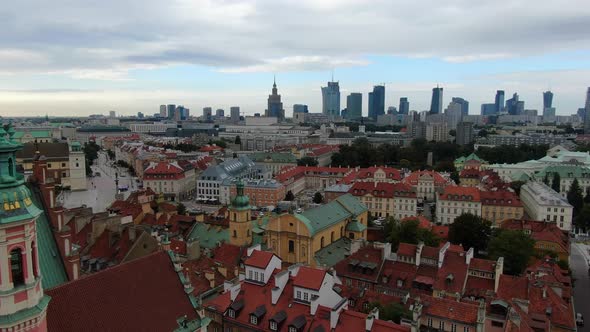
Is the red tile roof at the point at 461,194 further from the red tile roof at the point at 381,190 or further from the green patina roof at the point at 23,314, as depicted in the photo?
the green patina roof at the point at 23,314

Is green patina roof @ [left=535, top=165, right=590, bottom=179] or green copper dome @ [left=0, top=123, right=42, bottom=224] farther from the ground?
green copper dome @ [left=0, top=123, right=42, bottom=224]

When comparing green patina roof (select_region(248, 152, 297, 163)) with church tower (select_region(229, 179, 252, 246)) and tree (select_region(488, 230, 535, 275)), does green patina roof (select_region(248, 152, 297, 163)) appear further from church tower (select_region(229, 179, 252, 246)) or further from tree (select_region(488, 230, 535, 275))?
tree (select_region(488, 230, 535, 275))

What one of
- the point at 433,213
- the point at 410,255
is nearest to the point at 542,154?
the point at 433,213

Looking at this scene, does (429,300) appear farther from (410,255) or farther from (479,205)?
(479,205)

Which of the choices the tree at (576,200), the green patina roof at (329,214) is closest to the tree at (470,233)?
the green patina roof at (329,214)

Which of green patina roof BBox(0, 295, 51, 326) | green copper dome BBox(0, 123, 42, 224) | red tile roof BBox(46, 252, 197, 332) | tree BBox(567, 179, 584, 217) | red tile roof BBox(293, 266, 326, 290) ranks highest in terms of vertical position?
green copper dome BBox(0, 123, 42, 224)

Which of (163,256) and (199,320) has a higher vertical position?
(163,256)

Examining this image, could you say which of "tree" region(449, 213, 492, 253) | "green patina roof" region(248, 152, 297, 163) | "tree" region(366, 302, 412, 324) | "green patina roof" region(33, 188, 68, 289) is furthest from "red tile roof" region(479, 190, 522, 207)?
"green patina roof" region(33, 188, 68, 289)

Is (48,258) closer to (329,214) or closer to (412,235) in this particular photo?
(329,214)
